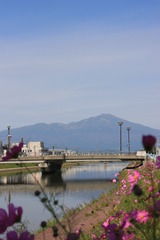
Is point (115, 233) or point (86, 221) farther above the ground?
point (115, 233)

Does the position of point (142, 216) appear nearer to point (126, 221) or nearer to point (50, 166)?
point (126, 221)

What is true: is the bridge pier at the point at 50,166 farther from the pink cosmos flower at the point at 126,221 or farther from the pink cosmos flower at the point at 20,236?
the pink cosmos flower at the point at 20,236

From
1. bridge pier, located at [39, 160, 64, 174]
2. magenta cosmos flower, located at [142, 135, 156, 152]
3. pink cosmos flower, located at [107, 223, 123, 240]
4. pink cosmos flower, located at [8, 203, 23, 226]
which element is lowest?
bridge pier, located at [39, 160, 64, 174]

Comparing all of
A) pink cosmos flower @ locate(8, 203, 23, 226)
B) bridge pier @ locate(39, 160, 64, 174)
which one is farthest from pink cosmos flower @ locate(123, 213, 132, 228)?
bridge pier @ locate(39, 160, 64, 174)

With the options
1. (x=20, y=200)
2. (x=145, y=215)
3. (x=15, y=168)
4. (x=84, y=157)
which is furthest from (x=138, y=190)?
(x=15, y=168)

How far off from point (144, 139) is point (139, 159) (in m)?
74.0

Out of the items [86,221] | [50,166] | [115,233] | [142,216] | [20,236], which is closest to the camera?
[20,236]

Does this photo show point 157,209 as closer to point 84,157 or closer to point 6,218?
point 6,218

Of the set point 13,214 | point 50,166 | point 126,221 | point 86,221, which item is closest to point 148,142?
point 126,221

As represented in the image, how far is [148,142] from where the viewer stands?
2.50 metres

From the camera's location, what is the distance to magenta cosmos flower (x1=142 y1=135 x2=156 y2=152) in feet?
8.13

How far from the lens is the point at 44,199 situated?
2908 mm

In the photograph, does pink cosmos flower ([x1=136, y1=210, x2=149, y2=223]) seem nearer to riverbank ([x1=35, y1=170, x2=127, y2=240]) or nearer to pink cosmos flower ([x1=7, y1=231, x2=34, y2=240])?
pink cosmos flower ([x1=7, y1=231, x2=34, y2=240])

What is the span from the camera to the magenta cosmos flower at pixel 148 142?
248 cm
